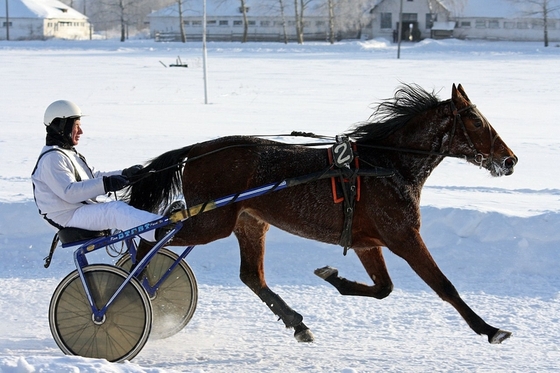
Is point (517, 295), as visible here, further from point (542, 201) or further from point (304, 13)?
A: point (304, 13)

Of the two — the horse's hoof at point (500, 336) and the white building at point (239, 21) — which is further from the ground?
the white building at point (239, 21)

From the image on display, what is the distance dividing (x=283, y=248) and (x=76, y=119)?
2855mm

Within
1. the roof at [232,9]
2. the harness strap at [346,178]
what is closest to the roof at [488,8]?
the roof at [232,9]

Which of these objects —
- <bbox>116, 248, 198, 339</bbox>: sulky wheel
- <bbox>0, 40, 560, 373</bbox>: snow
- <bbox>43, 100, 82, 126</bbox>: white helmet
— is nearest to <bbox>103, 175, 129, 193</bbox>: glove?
<bbox>43, 100, 82, 126</bbox>: white helmet

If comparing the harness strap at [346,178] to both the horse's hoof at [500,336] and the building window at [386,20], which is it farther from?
the building window at [386,20]

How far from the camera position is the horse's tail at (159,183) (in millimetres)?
5074

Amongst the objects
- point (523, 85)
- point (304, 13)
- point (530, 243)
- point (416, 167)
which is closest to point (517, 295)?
point (530, 243)

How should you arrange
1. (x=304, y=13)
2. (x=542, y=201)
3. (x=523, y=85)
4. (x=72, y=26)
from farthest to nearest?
1. (x=72, y=26)
2. (x=304, y=13)
3. (x=523, y=85)
4. (x=542, y=201)

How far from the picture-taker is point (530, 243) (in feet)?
22.3

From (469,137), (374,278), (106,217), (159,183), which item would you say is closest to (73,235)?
(106,217)

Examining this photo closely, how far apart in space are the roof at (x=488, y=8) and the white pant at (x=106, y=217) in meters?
54.2

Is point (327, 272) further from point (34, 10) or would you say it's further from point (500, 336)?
point (34, 10)

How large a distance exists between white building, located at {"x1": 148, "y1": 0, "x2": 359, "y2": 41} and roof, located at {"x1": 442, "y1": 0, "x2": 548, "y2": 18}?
283 inches

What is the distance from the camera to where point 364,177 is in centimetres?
471
